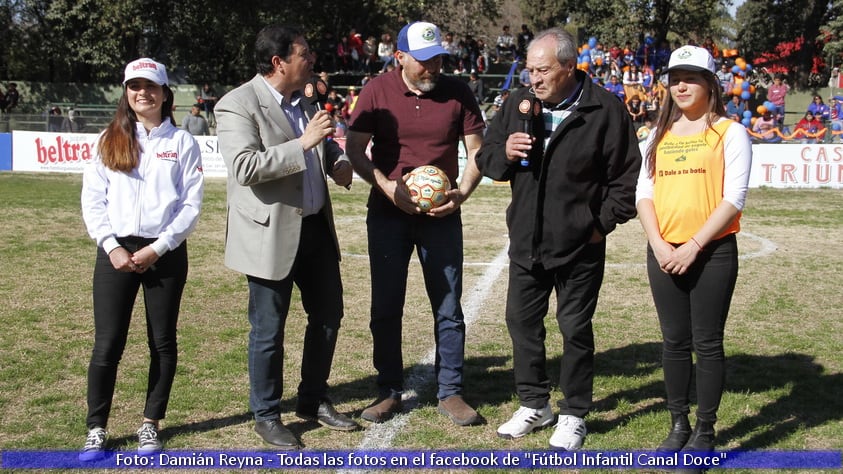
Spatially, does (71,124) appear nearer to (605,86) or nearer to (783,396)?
(605,86)

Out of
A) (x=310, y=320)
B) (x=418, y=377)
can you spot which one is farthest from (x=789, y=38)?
(x=310, y=320)

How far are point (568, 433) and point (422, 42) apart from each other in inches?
93.6

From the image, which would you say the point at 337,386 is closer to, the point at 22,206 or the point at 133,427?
the point at 133,427

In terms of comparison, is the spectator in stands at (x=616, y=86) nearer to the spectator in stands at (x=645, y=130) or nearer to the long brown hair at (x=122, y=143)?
the spectator in stands at (x=645, y=130)

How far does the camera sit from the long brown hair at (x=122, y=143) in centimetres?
443

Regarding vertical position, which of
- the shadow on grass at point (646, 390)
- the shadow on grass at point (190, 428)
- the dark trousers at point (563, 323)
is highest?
the dark trousers at point (563, 323)

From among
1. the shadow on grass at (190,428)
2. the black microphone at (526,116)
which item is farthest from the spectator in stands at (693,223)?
the shadow on grass at (190,428)

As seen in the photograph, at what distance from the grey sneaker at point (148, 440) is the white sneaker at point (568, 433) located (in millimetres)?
2147

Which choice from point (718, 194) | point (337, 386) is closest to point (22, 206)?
point (337, 386)

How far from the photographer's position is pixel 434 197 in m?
4.90

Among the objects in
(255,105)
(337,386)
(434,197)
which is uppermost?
(255,105)

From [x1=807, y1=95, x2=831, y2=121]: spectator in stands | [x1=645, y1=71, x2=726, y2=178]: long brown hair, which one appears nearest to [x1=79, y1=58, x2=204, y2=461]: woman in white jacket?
[x1=645, y1=71, x2=726, y2=178]: long brown hair

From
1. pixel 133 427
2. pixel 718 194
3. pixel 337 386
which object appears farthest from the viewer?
pixel 337 386

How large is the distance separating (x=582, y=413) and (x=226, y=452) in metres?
1.99
